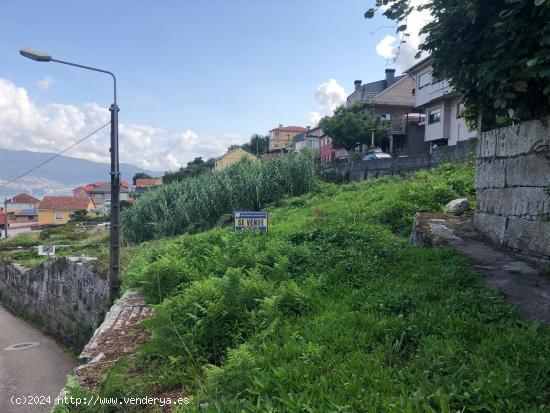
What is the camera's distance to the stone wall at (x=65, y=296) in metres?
13.3

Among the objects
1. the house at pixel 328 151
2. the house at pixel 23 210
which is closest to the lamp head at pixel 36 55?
the house at pixel 328 151

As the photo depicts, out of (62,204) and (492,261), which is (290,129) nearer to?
(62,204)

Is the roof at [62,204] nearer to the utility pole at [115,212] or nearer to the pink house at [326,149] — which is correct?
the pink house at [326,149]

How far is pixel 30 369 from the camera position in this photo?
1348 cm

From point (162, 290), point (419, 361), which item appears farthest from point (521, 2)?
point (162, 290)

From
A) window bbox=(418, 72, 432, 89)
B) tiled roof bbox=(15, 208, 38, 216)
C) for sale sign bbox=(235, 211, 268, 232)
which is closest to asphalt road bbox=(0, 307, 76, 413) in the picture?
for sale sign bbox=(235, 211, 268, 232)

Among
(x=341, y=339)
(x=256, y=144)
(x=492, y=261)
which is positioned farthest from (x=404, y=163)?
Answer: (x=256, y=144)

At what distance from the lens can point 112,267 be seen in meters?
10.7

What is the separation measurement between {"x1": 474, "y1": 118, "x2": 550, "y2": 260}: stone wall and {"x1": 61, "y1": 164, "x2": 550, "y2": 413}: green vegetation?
1.09 m

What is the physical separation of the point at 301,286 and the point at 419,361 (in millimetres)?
2278

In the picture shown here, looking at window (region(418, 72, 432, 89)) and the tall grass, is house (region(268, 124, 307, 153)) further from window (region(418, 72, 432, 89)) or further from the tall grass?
the tall grass

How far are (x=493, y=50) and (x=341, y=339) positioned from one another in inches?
170

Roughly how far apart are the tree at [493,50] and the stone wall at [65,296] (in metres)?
10.2

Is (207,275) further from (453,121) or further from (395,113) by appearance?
(395,113)
